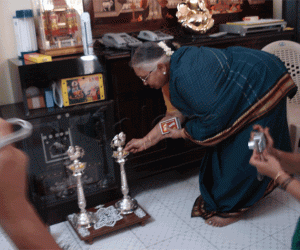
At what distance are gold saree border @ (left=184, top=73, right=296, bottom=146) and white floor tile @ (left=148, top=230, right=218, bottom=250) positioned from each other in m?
0.51

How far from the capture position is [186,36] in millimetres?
2402

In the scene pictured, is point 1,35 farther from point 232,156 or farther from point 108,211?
point 232,156

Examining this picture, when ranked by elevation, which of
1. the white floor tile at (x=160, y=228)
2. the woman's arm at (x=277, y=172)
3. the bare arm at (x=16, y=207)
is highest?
the bare arm at (x=16, y=207)

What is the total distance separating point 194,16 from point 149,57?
793 millimetres

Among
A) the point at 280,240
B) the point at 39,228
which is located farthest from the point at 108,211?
the point at 39,228

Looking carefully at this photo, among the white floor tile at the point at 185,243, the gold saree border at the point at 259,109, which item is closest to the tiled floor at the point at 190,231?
the white floor tile at the point at 185,243

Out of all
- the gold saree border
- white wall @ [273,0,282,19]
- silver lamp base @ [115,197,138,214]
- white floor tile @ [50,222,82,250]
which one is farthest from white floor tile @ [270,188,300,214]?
white wall @ [273,0,282,19]

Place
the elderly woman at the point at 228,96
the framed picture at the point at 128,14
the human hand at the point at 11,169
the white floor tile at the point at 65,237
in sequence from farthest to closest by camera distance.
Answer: the framed picture at the point at 128,14 → the white floor tile at the point at 65,237 → the elderly woman at the point at 228,96 → the human hand at the point at 11,169

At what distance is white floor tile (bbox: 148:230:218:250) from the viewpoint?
1.79 m

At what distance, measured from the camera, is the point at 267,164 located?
109 cm

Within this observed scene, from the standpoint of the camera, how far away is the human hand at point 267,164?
1078mm

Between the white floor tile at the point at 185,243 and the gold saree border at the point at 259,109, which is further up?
the gold saree border at the point at 259,109

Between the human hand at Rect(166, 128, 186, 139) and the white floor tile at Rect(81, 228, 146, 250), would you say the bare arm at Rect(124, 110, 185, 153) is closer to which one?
the human hand at Rect(166, 128, 186, 139)

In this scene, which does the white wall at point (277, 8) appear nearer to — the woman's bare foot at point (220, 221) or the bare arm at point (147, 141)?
the bare arm at point (147, 141)
